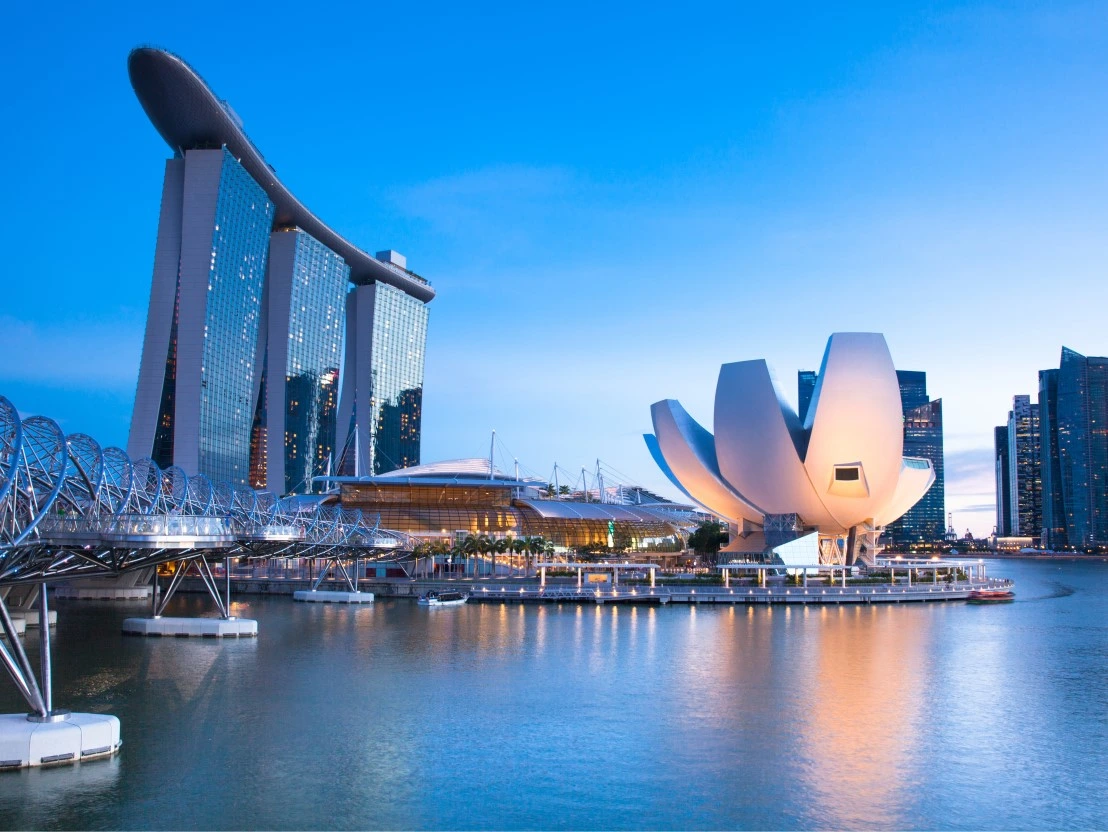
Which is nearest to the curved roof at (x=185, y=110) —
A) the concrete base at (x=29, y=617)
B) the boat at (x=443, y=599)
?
the boat at (x=443, y=599)

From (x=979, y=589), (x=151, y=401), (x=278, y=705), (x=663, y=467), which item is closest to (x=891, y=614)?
(x=979, y=589)

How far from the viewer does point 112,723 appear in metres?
18.2

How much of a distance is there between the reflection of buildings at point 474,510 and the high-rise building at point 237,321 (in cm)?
1269

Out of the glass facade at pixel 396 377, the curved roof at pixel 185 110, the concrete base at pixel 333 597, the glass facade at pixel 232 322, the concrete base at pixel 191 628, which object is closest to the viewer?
the concrete base at pixel 191 628

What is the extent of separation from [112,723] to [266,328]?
92.9 meters

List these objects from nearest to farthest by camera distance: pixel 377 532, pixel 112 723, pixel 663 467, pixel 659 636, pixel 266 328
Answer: pixel 112 723 < pixel 659 636 < pixel 377 532 < pixel 663 467 < pixel 266 328

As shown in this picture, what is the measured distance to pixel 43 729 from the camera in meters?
17.1

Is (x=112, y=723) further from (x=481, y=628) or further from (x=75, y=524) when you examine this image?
(x=481, y=628)

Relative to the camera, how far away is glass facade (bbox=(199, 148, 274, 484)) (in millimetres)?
82562

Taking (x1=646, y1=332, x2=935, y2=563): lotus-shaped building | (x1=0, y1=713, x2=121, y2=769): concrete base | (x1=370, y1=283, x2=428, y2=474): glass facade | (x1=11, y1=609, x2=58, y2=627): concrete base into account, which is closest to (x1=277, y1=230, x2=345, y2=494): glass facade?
(x1=370, y1=283, x2=428, y2=474): glass facade

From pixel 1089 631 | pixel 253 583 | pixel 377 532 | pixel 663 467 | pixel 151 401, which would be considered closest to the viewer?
pixel 1089 631

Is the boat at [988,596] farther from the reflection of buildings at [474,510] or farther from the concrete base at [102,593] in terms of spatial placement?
the concrete base at [102,593]

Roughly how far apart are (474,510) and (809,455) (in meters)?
32.0

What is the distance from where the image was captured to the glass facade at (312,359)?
355 ft
